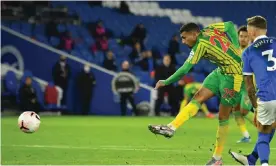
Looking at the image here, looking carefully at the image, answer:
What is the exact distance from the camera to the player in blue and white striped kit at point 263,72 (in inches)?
364

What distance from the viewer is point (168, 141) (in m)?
15.4

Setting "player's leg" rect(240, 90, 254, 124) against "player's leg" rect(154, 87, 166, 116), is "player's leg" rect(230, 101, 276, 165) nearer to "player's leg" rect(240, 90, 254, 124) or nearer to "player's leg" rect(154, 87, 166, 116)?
"player's leg" rect(240, 90, 254, 124)

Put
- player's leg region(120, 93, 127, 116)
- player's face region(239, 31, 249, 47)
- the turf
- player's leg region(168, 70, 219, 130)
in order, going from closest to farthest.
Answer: player's leg region(168, 70, 219, 130), the turf, player's face region(239, 31, 249, 47), player's leg region(120, 93, 127, 116)

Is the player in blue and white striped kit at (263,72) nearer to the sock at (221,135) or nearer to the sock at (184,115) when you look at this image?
the sock at (184,115)

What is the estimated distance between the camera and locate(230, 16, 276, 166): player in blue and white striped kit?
30.3ft

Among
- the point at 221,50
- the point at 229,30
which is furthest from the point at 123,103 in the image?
the point at 221,50

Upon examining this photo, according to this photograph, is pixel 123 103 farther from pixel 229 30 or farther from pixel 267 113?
pixel 267 113

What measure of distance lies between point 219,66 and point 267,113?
2055 millimetres

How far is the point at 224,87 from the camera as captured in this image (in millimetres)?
11133

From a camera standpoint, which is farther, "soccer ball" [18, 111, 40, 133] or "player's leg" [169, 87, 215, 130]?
"soccer ball" [18, 111, 40, 133]

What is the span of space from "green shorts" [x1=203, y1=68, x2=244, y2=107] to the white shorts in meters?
1.86

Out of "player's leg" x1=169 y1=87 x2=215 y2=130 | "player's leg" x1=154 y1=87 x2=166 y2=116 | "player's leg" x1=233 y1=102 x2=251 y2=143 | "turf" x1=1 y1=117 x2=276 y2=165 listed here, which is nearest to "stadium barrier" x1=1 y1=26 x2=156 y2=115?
"player's leg" x1=154 y1=87 x2=166 y2=116

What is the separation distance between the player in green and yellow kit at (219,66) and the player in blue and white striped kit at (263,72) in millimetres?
1507

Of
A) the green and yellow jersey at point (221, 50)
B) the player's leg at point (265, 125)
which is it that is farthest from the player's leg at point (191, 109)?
the player's leg at point (265, 125)
